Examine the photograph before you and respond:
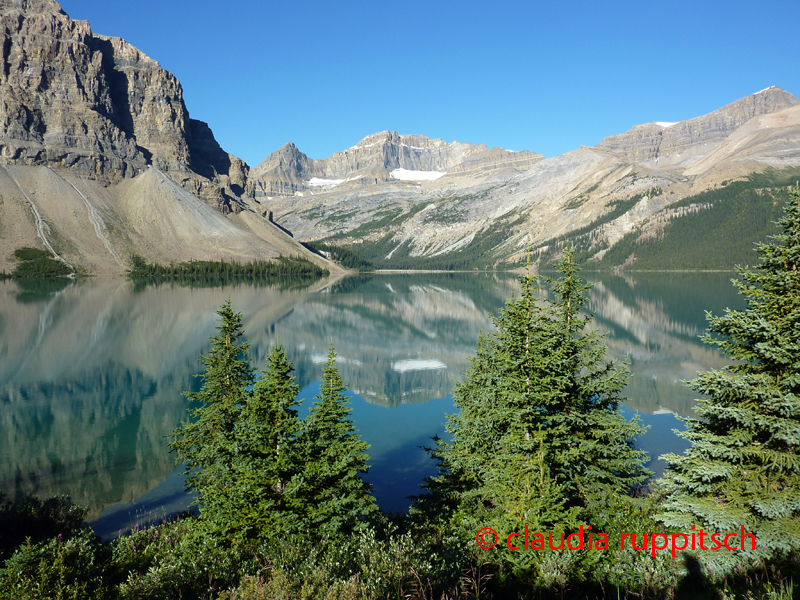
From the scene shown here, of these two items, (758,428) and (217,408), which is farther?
(217,408)

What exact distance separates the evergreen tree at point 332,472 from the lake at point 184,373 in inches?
289

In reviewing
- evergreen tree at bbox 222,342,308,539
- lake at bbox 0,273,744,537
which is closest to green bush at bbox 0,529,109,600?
evergreen tree at bbox 222,342,308,539

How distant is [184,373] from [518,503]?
137 ft

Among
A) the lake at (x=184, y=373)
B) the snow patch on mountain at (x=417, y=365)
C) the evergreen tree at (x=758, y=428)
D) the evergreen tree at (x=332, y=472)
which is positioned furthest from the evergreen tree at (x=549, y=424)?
the snow patch on mountain at (x=417, y=365)

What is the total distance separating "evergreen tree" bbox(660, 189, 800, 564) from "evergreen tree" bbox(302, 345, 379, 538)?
812cm

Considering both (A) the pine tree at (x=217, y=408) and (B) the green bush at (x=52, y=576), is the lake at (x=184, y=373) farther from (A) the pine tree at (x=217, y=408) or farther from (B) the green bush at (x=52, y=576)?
(B) the green bush at (x=52, y=576)

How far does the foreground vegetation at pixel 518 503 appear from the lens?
948 cm

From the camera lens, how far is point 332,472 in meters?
13.4

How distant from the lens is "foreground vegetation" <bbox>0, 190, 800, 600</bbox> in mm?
9477

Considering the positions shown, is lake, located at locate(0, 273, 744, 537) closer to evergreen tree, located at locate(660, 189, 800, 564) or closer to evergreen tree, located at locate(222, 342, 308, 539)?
evergreen tree, located at locate(660, 189, 800, 564)

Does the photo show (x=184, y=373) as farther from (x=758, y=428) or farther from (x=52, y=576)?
(x=758, y=428)

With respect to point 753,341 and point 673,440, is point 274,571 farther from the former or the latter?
point 673,440

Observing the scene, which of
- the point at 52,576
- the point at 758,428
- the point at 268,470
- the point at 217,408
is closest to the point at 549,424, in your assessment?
the point at 758,428

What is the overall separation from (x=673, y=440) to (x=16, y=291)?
142 m
